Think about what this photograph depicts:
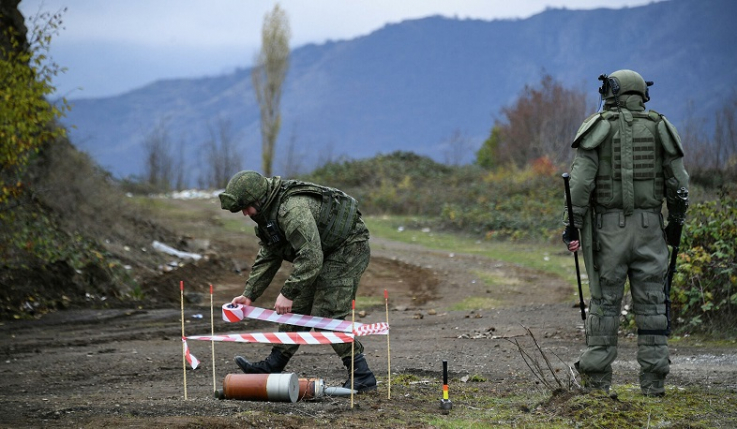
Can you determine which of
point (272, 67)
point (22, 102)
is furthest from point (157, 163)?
point (22, 102)

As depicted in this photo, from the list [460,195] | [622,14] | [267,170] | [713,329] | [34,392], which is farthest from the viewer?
[622,14]

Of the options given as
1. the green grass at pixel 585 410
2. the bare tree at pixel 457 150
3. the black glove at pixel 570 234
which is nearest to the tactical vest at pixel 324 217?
the green grass at pixel 585 410

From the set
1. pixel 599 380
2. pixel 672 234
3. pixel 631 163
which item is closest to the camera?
pixel 631 163

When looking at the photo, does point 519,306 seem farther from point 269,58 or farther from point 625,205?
point 269,58

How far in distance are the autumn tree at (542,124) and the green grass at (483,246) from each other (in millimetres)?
14136

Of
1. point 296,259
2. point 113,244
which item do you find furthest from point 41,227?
point 296,259

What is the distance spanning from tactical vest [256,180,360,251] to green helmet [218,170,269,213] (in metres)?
0.18

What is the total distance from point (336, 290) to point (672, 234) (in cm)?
295

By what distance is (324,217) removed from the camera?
7.64 metres

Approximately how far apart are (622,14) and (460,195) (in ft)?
407

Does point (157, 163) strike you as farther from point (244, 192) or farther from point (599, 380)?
point (599, 380)

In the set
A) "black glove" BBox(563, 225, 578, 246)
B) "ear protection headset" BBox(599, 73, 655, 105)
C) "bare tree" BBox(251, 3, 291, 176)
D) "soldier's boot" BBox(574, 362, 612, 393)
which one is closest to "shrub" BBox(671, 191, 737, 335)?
"soldier's boot" BBox(574, 362, 612, 393)

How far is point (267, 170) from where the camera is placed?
49.3 m

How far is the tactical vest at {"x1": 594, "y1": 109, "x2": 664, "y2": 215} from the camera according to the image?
7191mm
